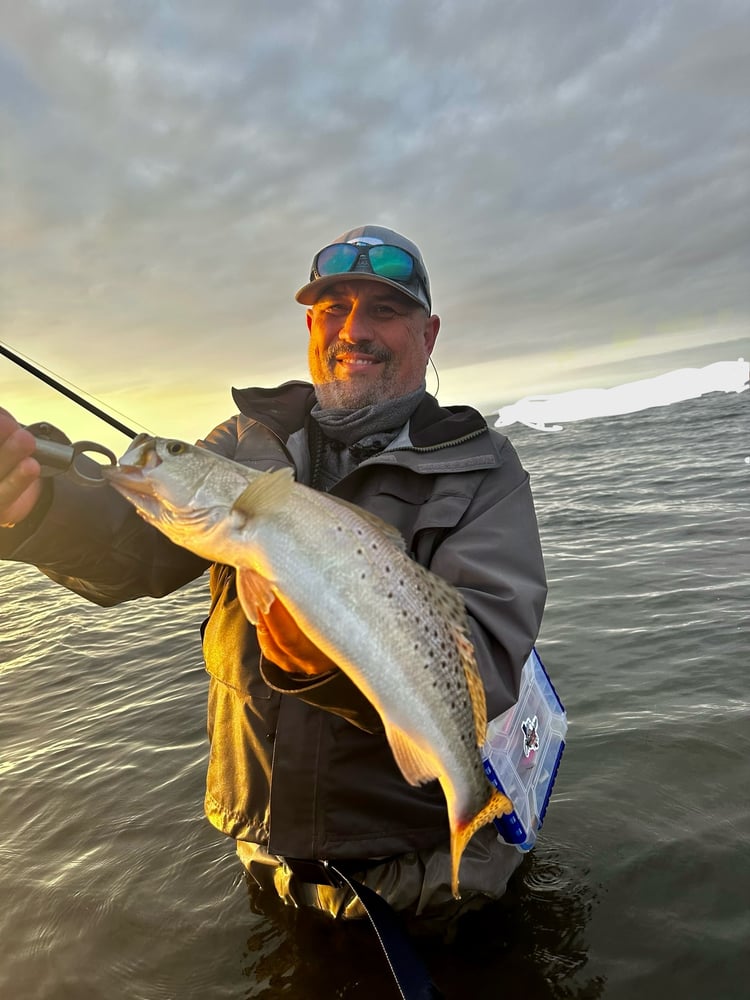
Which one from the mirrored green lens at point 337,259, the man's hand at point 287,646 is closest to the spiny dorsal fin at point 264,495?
the man's hand at point 287,646

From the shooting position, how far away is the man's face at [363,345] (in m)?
4.69

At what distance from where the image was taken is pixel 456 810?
9.28ft

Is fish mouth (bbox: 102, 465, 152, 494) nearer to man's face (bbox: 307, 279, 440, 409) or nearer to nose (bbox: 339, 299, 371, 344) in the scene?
man's face (bbox: 307, 279, 440, 409)

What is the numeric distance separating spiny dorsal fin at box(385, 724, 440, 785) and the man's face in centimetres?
250

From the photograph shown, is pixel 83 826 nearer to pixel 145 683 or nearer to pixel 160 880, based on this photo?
pixel 160 880

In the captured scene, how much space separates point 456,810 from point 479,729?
0.35 metres

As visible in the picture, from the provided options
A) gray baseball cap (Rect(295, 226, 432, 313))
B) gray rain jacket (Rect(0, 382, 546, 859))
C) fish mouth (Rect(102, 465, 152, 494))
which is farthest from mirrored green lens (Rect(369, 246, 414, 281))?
fish mouth (Rect(102, 465, 152, 494))

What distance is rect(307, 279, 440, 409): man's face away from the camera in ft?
15.4

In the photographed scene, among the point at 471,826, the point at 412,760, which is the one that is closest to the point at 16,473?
the point at 412,760

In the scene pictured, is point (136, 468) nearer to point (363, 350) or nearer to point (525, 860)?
point (363, 350)

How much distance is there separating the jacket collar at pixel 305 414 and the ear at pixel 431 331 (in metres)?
0.67

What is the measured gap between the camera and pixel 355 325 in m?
4.73

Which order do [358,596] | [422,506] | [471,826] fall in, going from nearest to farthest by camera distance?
[358,596] → [471,826] → [422,506]

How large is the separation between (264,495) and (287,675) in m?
0.93
